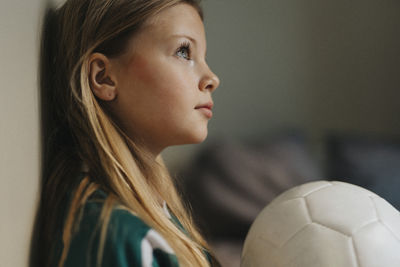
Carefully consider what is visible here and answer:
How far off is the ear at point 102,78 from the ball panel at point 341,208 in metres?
0.38

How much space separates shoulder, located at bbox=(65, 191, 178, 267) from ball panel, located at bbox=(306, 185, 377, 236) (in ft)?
0.83

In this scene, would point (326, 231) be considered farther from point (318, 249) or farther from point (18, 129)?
point (18, 129)

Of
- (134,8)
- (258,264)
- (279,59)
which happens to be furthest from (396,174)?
(134,8)

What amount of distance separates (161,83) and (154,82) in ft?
0.04

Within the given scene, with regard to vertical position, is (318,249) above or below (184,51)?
below

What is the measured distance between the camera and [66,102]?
0.71 m

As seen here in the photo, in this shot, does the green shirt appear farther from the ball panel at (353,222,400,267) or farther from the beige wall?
the ball panel at (353,222,400,267)

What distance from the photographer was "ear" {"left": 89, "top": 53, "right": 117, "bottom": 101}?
74 cm

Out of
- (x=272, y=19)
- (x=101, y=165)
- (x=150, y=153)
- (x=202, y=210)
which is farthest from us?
(x=272, y=19)

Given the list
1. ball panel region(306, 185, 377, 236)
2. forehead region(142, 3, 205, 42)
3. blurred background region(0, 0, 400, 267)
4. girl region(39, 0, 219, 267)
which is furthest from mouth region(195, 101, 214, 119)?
blurred background region(0, 0, 400, 267)

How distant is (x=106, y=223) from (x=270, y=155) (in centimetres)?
104

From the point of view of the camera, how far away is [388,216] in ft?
2.32

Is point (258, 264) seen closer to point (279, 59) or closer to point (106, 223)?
point (106, 223)

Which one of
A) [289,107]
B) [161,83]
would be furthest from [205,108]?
[289,107]
